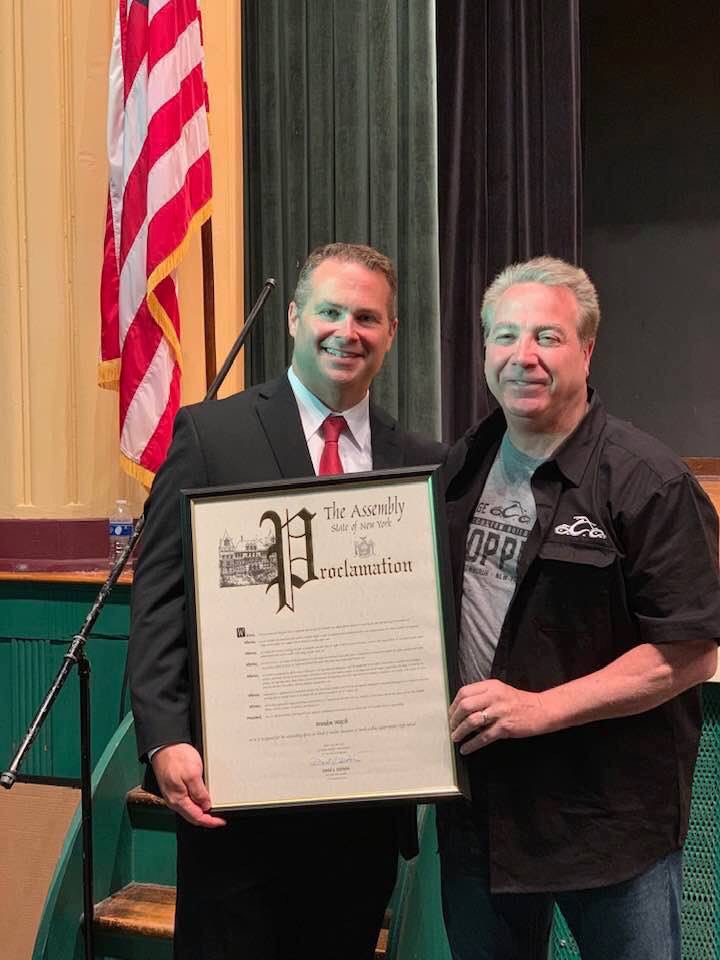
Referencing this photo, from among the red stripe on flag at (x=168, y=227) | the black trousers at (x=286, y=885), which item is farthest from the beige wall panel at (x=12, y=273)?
the black trousers at (x=286, y=885)

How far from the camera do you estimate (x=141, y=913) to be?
259cm

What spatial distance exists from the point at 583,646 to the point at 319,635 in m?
0.38

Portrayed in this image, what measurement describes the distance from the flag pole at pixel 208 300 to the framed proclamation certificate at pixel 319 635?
2406 millimetres

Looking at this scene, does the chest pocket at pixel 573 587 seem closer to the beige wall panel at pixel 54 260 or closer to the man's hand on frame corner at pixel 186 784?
the man's hand on frame corner at pixel 186 784

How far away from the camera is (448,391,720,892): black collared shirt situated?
148 cm

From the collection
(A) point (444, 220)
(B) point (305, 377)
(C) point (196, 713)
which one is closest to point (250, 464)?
(B) point (305, 377)

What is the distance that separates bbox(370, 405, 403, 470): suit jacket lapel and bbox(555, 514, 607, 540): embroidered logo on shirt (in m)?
0.37

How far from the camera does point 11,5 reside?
374 cm

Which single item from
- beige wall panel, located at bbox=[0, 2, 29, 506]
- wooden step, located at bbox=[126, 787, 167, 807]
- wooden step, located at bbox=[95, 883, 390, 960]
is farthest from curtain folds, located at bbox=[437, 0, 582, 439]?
wooden step, located at bbox=[95, 883, 390, 960]

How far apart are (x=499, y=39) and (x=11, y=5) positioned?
1.74 meters

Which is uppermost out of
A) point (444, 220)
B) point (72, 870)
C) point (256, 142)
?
point (256, 142)

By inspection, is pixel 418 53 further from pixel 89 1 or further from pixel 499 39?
pixel 89 1

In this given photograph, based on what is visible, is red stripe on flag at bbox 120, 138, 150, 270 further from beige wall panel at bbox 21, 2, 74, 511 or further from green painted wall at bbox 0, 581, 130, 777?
green painted wall at bbox 0, 581, 130, 777

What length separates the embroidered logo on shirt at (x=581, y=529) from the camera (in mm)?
1487
